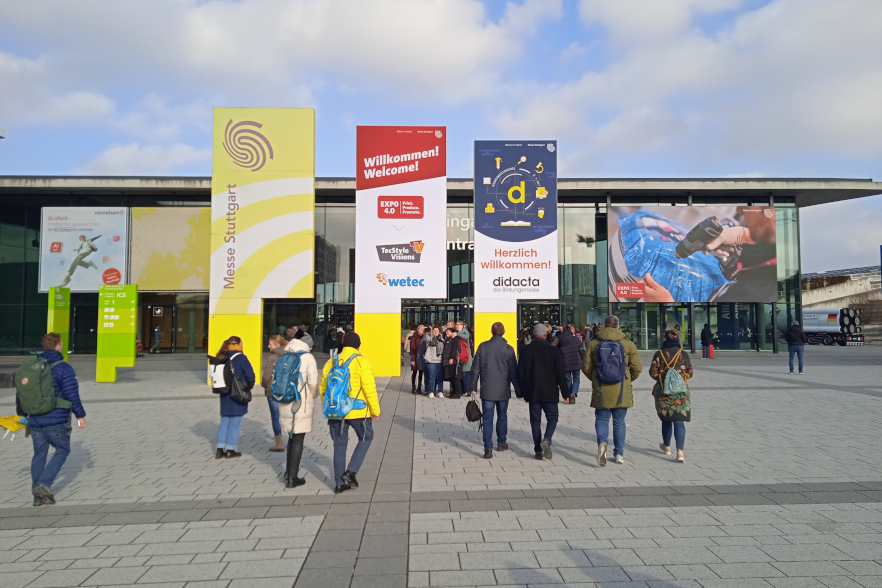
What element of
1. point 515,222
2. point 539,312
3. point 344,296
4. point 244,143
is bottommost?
point 539,312

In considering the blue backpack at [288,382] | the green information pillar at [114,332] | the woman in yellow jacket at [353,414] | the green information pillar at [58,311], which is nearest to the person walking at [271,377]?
the blue backpack at [288,382]

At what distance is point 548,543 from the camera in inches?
172

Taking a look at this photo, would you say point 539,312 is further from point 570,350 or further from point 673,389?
point 673,389

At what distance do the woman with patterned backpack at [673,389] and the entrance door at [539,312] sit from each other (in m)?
20.0

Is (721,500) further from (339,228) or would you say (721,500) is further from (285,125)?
(339,228)

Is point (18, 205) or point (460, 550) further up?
point (18, 205)

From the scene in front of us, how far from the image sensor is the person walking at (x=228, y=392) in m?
7.20

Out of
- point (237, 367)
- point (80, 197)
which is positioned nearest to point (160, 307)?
point (80, 197)

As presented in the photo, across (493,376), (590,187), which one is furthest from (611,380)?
(590,187)

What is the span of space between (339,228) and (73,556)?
23959mm

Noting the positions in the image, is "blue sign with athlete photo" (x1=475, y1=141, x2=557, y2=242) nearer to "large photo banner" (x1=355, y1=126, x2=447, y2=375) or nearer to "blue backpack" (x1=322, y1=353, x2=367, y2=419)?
"large photo banner" (x1=355, y1=126, x2=447, y2=375)

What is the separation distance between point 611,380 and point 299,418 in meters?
3.62

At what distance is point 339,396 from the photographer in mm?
5711

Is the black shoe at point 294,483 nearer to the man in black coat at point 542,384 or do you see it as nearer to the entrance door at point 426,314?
the man in black coat at point 542,384
